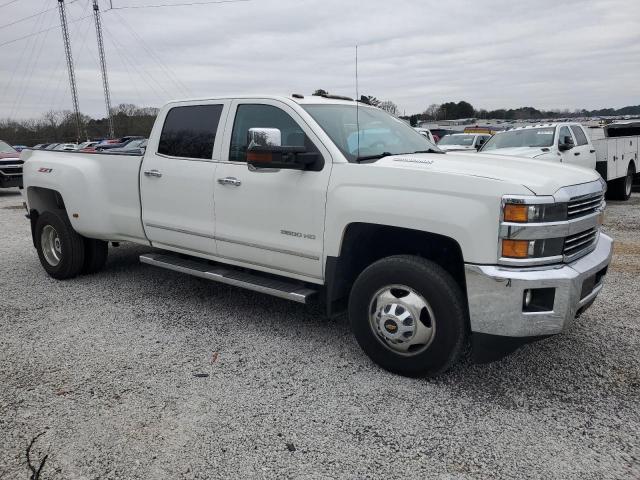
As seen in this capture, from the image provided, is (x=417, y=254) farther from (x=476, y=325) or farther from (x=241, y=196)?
(x=241, y=196)

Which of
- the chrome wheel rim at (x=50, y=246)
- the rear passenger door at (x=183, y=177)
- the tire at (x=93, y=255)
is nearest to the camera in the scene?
the rear passenger door at (x=183, y=177)

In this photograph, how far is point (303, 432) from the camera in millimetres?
2971

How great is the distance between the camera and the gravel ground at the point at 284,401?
270cm

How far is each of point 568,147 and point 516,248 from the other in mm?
8124

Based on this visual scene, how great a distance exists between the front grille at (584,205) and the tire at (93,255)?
16.4 feet

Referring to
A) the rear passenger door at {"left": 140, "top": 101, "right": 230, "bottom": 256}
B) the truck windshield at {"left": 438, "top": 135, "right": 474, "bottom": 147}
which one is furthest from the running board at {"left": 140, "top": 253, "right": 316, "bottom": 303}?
the truck windshield at {"left": 438, "top": 135, "right": 474, "bottom": 147}

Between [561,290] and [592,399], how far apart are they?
2.58 ft

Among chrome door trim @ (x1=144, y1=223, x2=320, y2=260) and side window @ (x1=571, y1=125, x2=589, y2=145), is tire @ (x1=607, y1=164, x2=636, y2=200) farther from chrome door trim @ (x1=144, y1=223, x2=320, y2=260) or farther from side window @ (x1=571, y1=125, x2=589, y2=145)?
chrome door trim @ (x1=144, y1=223, x2=320, y2=260)

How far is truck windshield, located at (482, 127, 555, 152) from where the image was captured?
1069 cm

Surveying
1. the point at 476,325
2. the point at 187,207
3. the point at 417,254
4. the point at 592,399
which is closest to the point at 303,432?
the point at 476,325

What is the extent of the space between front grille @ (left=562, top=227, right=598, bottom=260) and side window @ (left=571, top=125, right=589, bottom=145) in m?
8.26

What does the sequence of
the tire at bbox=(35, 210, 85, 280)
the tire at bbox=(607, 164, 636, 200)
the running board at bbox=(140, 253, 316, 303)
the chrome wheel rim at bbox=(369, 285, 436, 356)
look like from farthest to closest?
1. the tire at bbox=(607, 164, 636, 200)
2. the tire at bbox=(35, 210, 85, 280)
3. the running board at bbox=(140, 253, 316, 303)
4. the chrome wheel rim at bbox=(369, 285, 436, 356)

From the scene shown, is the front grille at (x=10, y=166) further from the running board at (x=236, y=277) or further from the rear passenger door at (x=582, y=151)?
the rear passenger door at (x=582, y=151)

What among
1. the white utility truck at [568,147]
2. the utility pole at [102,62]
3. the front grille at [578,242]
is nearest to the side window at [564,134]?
the white utility truck at [568,147]
